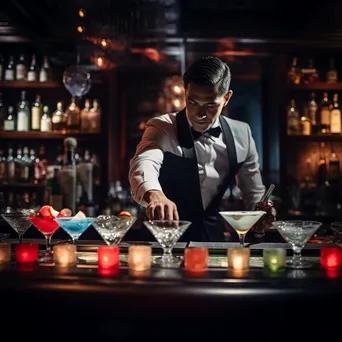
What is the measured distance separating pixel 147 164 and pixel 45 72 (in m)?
2.92

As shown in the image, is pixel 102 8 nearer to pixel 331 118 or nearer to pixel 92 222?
pixel 331 118

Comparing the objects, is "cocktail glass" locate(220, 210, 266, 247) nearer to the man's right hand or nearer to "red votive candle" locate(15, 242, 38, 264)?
the man's right hand

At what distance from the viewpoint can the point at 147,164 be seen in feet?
8.03

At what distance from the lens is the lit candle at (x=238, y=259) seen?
1.66m

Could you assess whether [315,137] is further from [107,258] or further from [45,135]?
[107,258]

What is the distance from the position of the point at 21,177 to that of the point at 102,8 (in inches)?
73.1

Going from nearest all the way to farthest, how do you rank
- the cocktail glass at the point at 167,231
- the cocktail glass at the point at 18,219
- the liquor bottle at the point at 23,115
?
the cocktail glass at the point at 167,231
the cocktail glass at the point at 18,219
the liquor bottle at the point at 23,115

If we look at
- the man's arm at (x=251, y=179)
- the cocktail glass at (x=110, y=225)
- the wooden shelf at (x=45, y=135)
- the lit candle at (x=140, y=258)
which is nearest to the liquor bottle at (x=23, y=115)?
the wooden shelf at (x=45, y=135)

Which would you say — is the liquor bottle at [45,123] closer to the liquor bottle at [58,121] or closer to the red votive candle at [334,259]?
the liquor bottle at [58,121]

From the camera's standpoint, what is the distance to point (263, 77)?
5.18m

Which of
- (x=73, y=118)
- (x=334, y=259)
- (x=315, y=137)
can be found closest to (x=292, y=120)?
(x=315, y=137)

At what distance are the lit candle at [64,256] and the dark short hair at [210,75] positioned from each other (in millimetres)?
1030

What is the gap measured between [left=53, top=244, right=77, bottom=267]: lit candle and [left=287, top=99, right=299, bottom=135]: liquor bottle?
11.4 feet

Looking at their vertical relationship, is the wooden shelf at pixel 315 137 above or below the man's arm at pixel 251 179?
above
